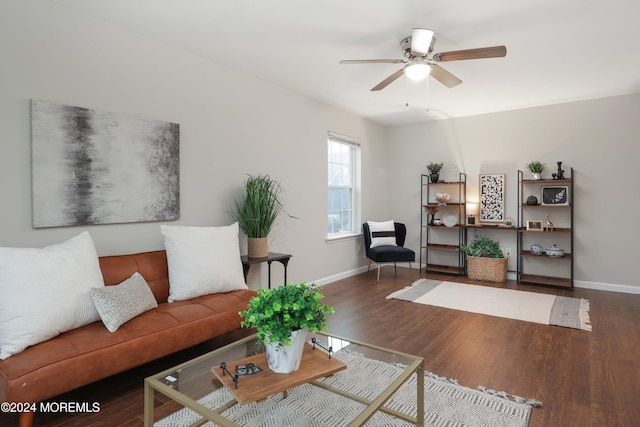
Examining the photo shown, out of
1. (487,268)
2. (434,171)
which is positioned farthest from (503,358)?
(434,171)

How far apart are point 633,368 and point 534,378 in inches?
31.5

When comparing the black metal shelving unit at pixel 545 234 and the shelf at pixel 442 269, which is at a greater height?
the black metal shelving unit at pixel 545 234

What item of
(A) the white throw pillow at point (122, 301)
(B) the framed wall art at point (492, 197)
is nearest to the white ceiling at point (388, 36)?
(B) the framed wall art at point (492, 197)

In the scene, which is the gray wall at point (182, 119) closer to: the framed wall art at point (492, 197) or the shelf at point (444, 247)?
the shelf at point (444, 247)

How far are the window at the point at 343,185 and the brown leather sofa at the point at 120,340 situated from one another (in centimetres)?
274

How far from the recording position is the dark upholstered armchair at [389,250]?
17.7 ft

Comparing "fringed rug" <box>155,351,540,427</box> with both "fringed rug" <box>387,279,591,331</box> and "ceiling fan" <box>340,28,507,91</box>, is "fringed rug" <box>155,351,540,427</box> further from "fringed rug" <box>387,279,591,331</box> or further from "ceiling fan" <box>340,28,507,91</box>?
"ceiling fan" <box>340,28,507,91</box>

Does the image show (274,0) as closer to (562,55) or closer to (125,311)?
(125,311)

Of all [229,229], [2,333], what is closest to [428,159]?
[229,229]

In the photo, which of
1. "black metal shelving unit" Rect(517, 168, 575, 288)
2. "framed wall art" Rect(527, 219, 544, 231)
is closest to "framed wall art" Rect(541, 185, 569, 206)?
"black metal shelving unit" Rect(517, 168, 575, 288)

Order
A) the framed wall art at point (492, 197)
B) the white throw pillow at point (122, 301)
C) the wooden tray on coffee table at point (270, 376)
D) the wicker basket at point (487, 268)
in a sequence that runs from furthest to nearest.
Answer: the framed wall art at point (492, 197), the wicker basket at point (487, 268), the white throw pillow at point (122, 301), the wooden tray on coffee table at point (270, 376)

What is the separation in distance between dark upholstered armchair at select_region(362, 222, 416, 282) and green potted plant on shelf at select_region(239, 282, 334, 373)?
3763 millimetres

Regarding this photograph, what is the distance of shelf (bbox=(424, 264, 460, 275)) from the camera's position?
232 inches

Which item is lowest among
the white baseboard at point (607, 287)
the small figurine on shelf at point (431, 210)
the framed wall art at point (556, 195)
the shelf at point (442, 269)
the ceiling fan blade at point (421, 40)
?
the white baseboard at point (607, 287)
